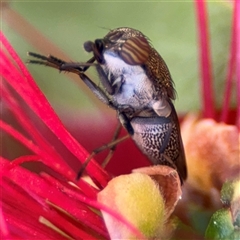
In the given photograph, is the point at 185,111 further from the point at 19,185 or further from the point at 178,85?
the point at 19,185

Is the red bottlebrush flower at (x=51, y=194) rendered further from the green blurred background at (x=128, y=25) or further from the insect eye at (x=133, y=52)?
the green blurred background at (x=128, y=25)

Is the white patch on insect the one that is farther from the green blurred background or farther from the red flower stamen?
the green blurred background

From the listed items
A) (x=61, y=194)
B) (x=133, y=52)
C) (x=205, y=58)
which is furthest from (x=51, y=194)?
(x=205, y=58)

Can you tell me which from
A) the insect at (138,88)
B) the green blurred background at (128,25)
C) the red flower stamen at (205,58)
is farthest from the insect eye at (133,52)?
the green blurred background at (128,25)

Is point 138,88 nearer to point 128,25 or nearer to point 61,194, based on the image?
point 61,194

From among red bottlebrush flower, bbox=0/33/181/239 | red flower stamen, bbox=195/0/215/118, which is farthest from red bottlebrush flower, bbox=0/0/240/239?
red flower stamen, bbox=195/0/215/118
